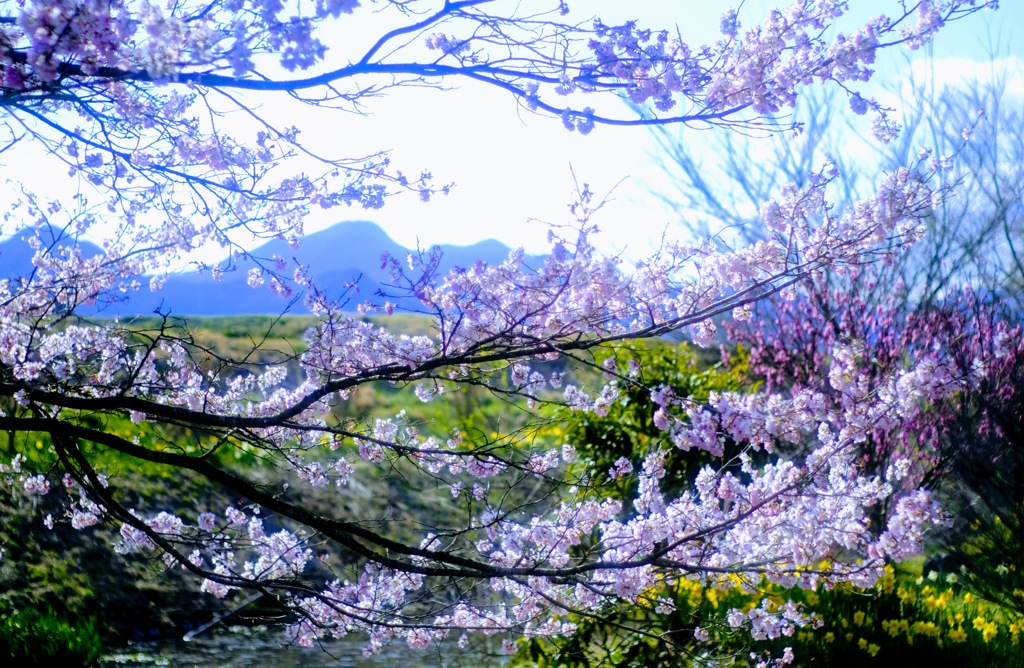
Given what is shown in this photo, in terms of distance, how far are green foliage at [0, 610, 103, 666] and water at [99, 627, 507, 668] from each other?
1.08 feet

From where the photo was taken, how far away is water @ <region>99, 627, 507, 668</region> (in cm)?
623

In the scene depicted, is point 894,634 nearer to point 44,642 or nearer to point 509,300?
point 509,300

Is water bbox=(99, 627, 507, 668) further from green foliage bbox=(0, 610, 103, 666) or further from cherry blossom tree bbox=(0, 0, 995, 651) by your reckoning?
cherry blossom tree bbox=(0, 0, 995, 651)

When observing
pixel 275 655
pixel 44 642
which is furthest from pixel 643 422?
pixel 44 642

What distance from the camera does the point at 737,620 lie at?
4.27 m

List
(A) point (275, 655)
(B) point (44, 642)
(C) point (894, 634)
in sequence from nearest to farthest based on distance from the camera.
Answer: (C) point (894, 634)
(B) point (44, 642)
(A) point (275, 655)

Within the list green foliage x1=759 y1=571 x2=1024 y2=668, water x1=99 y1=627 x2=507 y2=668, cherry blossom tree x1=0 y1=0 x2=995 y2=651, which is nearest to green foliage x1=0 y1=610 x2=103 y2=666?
water x1=99 y1=627 x2=507 y2=668

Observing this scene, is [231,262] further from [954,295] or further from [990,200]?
[990,200]

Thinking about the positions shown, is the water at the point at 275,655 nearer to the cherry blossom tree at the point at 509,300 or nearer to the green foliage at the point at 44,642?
the green foliage at the point at 44,642

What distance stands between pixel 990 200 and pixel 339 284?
20.2 ft

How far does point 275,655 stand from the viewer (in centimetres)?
655

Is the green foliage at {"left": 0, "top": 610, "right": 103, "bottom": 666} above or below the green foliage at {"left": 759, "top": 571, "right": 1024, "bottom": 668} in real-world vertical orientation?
above

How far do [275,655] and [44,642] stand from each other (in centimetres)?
158

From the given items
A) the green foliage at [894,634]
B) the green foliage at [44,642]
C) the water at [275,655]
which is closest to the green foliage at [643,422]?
the green foliage at [894,634]
